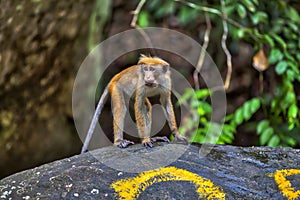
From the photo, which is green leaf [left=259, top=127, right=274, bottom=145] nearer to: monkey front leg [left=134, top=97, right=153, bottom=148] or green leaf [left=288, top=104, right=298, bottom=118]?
green leaf [left=288, top=104, right=298, bottom=118]

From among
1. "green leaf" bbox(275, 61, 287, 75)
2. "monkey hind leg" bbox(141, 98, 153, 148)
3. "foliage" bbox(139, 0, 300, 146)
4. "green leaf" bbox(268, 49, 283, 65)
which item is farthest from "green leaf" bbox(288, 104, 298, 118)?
"monkey hind leg" bbox(141, 98, 153, 148)

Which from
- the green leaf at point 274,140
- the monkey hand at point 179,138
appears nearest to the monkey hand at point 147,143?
the monkey hand at point 179,138

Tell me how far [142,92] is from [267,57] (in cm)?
277

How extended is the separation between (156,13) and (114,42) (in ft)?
2.19

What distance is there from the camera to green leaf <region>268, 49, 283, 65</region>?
217 inches

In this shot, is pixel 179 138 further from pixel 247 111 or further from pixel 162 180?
pixel 247 111

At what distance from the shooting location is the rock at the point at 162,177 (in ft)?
8.98

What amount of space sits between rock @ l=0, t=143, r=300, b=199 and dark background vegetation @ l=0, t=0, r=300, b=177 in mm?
2046

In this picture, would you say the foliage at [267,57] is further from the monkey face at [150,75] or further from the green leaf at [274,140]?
the monkey face at [150,75]

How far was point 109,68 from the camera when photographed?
6.78m

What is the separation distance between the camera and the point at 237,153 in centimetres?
321

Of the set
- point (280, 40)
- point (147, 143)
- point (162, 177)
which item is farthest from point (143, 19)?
point (162, 177)

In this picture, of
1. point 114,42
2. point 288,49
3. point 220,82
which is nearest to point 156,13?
point 114,42

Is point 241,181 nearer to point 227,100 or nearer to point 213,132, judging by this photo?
point 213,132
